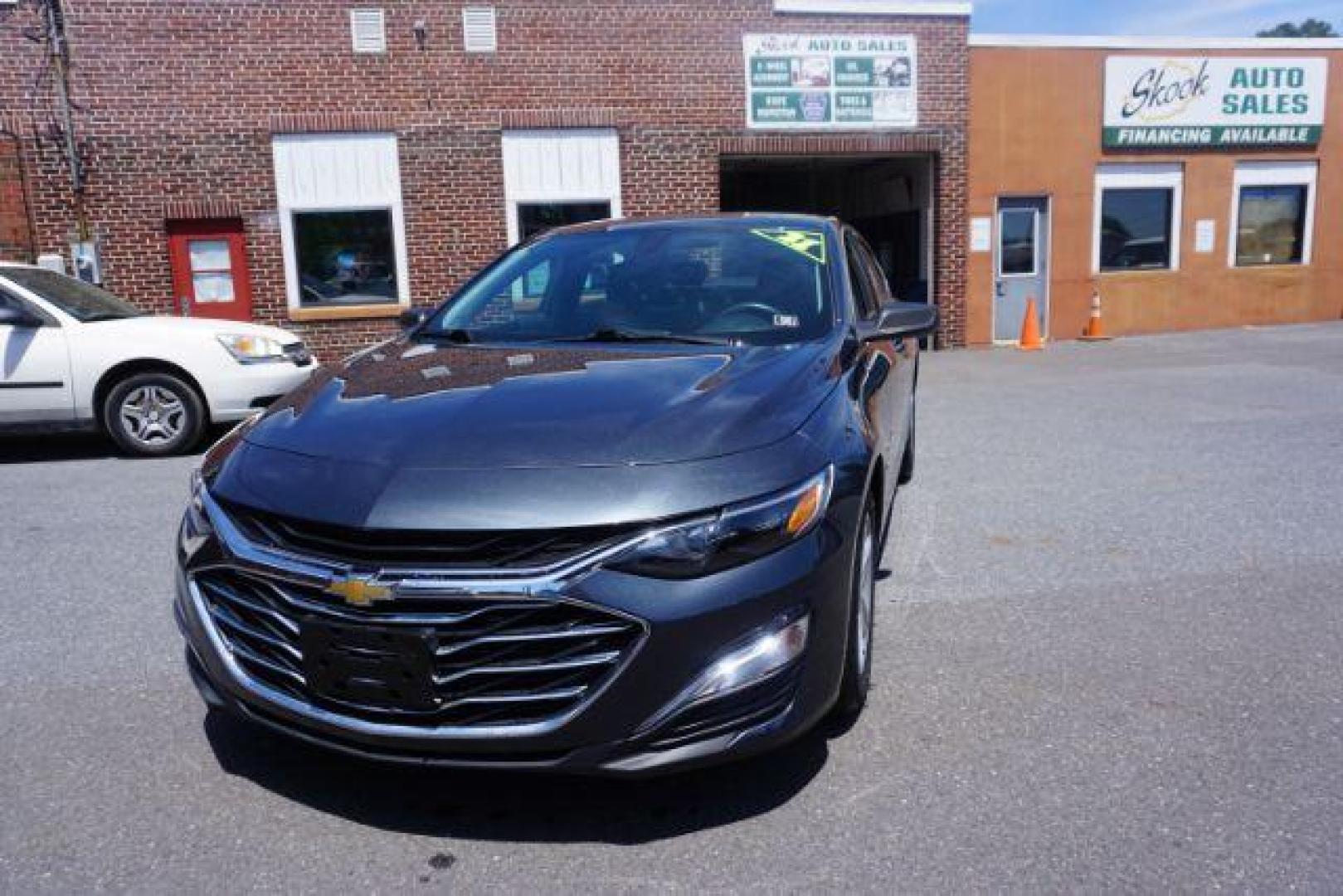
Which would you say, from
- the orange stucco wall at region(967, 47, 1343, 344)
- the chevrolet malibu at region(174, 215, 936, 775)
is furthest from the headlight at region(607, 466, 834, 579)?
the orange stucco wall at region(967, 47, 1343, 344)

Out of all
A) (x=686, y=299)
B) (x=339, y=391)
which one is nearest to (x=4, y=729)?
(x=339, y=391)

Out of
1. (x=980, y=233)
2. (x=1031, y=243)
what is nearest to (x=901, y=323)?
(x=980, y=233)

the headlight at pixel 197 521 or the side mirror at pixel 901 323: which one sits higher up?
the side mirror at pixel 901 323

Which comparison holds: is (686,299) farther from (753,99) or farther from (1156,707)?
(753,99)

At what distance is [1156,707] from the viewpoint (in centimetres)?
325

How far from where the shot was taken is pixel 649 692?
7.65 feet

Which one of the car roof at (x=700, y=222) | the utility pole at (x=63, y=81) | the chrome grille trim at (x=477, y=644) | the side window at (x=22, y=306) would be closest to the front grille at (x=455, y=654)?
the chrome grille trim at (x=477, y=644)

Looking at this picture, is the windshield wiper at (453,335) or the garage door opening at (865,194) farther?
the garage door opening at (865,194)

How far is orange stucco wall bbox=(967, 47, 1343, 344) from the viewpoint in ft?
48.1

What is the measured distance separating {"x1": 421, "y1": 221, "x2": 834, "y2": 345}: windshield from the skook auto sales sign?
13.0 meters

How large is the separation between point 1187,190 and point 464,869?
54.2ft

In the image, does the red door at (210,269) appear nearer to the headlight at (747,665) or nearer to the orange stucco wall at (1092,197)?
the orange stucco wall at (1092,197)

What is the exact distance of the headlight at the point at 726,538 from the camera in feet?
7.63

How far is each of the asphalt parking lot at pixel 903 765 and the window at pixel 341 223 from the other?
26.2ft
